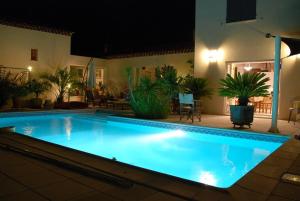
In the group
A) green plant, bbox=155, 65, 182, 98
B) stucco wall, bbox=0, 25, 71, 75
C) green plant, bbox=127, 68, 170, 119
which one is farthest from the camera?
stucco wall, bbox=0, 25, 71, 75

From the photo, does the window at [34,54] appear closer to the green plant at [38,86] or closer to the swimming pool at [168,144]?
the green plant at [38,86]

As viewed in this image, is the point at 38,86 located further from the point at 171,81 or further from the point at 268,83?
the point at 268,83

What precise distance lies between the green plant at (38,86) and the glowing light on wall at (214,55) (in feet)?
25.9

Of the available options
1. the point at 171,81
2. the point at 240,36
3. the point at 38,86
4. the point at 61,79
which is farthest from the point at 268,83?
the point at 38,86

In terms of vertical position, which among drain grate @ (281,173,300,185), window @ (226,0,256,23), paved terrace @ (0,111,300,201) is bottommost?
paved terrace @ (0,111,300,201)

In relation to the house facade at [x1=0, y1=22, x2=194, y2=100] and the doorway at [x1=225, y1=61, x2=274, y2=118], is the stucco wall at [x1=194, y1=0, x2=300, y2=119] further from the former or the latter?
the house facade at [x1=0, y1=22, x2=194, y2=100]

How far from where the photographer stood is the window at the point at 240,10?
414 inches

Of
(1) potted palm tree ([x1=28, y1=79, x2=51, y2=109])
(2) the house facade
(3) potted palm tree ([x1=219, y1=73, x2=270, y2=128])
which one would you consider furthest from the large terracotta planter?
(1) potted palm tree ([x1=28, y1=79, x2=51, y2=109])

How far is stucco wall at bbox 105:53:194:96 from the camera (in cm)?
1395

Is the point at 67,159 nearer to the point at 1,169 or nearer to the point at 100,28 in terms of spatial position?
the point at 1,169

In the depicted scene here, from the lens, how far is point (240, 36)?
10.8 m

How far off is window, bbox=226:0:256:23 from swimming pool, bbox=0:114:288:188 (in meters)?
5.38

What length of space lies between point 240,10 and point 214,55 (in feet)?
6.46

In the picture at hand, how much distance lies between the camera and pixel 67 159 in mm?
3895
